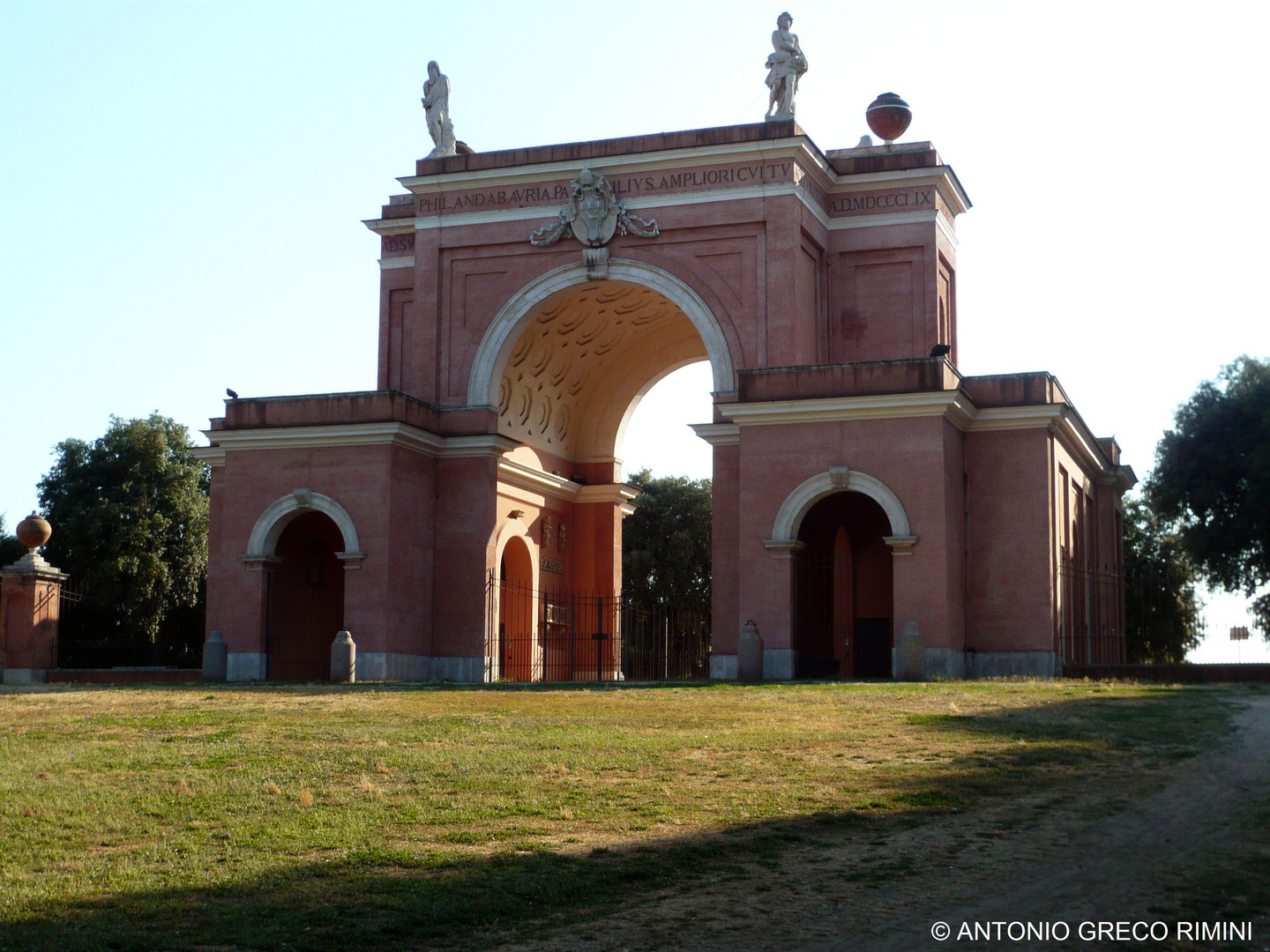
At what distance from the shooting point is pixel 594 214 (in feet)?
115

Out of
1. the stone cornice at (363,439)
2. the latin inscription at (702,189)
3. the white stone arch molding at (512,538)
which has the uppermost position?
the latin inscription at (702,189)

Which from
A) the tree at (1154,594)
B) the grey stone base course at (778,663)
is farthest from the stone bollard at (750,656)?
the tree at (1154,594)

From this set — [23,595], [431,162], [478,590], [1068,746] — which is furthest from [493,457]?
[1068,746]

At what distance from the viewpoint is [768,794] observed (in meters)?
12.9

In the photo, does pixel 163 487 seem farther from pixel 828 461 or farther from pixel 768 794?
pixel 768 794

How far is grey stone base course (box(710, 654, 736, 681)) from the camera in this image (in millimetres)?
31156

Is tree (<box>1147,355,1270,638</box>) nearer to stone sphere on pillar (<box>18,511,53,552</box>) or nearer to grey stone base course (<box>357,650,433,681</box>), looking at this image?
grey stone base course (<box>357,650,433,681</box>)

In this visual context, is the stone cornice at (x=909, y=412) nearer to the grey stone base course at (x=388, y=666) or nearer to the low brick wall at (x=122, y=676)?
the grey stone base course at (x=388, y=666)

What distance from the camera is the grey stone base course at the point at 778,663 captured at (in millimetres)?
29703

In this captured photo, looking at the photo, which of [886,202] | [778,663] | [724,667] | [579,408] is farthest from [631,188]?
[778,663]

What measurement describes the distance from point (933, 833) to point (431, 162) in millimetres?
28391

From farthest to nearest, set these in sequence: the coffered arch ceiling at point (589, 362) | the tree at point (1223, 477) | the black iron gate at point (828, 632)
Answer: the tree at point (1223, 477), the coffered arch ceiling at point (589, 362), the black iron gate at point (828, 632)

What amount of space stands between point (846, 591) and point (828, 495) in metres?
4.34

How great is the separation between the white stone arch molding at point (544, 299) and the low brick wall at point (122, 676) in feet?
29.3
